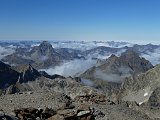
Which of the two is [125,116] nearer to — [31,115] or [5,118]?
[31,115]

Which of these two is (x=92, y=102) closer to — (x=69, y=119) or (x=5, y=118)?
(x=69, y=119)

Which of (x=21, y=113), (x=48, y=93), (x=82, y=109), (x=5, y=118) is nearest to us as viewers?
(x=5, y=118)

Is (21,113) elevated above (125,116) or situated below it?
above

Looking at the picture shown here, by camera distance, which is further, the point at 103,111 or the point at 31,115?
the point at 103,111

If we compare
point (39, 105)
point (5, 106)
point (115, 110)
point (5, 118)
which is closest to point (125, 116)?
point (115, 110)

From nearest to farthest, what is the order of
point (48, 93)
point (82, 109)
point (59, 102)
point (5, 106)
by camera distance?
point (82, 109) → point (5, 106) → point (59, 102) → point (48, 93)

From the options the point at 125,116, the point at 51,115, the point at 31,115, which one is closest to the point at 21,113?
the point at 31,115

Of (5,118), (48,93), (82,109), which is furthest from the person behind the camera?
(48,93)

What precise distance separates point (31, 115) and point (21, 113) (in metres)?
1.30

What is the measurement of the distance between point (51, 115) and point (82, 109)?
474cm

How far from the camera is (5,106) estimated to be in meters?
61.1

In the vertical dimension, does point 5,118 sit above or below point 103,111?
above

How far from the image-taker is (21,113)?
49.0 metres

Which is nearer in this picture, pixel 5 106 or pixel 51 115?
pixel 51 115
